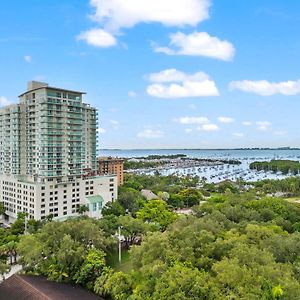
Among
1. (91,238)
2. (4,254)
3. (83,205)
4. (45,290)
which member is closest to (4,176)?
(83,205)

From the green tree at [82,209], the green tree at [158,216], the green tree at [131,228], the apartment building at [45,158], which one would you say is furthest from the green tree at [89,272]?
the green tree at [82,209]

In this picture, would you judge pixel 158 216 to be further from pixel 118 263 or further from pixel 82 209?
pixel 82 209

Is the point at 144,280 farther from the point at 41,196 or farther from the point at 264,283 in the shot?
the point at 41,196

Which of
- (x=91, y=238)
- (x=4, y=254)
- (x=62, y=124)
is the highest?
(x=62, y=124)

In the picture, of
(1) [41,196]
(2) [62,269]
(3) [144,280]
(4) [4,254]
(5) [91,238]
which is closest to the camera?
(3) [144,280]

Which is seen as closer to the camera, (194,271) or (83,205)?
(194,271)
